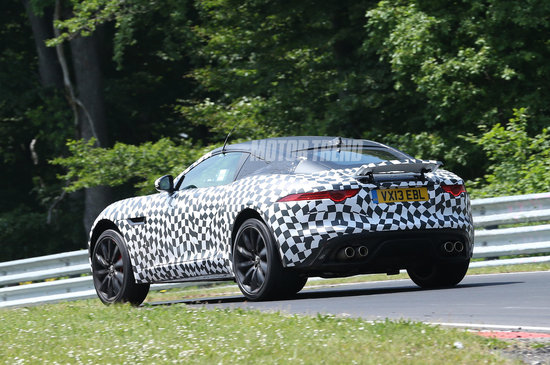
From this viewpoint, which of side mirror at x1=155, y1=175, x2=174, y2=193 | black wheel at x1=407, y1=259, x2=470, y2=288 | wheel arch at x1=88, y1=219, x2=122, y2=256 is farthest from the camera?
wheel arch at x1=88, y1=219, x2=122, y2=256

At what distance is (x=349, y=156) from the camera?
30.4 feet

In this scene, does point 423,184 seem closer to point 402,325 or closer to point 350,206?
point 350,206

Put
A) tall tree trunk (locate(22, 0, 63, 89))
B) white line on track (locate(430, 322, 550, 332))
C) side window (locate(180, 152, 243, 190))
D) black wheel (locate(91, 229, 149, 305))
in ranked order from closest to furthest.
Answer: white line on track (locate(430, 322, 550, 332)) → side window (locate(180, 152, 243, 190)) → black wheel (locate(91, 229, 149, 305)) → tall tree trunk (locate(22, 0, 63, 89))

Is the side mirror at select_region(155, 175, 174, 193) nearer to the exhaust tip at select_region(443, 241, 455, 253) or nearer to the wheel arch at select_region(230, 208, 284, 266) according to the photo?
the wheel arch at select_region(230, 208, 284, 266)

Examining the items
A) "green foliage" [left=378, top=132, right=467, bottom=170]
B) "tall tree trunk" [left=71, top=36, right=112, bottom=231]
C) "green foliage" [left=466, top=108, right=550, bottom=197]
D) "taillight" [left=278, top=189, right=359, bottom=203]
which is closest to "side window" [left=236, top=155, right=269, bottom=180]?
"taillight" [left=278, top=189, right=359, bottom=203]

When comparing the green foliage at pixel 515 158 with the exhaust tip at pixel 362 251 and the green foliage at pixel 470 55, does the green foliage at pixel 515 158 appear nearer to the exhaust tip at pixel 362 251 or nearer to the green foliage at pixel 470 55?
the green foliage at pixel 470 55

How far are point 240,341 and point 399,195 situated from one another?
2.79 m

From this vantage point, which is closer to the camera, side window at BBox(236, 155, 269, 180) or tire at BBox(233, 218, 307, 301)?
tire at BBox(233, 218, 307, 301)

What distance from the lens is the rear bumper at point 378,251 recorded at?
8547 millimetres

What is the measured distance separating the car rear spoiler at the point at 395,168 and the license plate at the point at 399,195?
143 mm

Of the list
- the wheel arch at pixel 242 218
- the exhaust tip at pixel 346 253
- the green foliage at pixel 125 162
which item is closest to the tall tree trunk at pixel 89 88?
the green foliage at pixel 125 162

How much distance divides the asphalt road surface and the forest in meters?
5.94

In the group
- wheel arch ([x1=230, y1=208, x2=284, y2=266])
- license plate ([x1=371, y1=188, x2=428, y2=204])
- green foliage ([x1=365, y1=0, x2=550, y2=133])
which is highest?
green foliage ([x1=365, y1=0, x2=550, y2=133])

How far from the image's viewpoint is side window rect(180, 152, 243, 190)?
32.1ft
